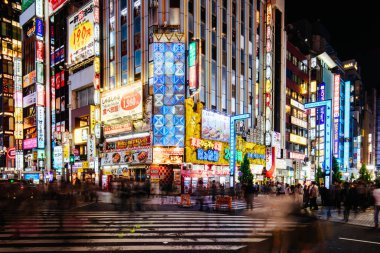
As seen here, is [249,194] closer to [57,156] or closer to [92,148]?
[92,148]

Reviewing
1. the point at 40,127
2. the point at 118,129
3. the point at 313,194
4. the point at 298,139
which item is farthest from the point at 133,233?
the point at 298,139

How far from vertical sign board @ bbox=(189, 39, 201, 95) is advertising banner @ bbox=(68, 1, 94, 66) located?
654 inches

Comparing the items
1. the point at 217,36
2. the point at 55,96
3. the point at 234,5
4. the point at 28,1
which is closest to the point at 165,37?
the point at 217,36

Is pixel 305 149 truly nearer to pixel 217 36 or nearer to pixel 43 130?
pixel 217 36

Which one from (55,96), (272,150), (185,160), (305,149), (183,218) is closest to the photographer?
(183,218)

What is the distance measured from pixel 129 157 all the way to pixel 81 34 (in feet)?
70.1

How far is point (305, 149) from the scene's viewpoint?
69.9m

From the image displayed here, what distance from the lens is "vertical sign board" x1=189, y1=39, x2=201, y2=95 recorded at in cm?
3444

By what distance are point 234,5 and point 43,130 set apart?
36809 mm

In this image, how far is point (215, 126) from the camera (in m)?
39.6

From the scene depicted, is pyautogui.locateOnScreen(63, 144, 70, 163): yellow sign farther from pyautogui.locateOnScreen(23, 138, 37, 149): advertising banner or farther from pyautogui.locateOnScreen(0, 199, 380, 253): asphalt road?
pyautogui.locateOnScreen(0, 199, 380, 253): asphalt road

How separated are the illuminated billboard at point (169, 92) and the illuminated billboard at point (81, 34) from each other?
1399 centimetres

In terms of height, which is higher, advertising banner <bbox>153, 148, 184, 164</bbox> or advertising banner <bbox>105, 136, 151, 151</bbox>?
advertising banner <bbox>105, 136, 151, 151</bbox>

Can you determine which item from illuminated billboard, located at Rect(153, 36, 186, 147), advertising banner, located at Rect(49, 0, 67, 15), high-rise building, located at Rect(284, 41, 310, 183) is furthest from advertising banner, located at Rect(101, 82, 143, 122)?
high-rise building, located at Rect(284, 41, 310, 183)
